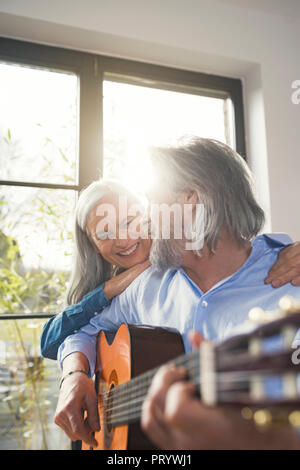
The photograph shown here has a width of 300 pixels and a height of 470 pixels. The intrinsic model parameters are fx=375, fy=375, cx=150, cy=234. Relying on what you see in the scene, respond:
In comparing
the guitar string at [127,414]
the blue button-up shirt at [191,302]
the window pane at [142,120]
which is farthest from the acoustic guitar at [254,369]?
the window pane at [142,120]

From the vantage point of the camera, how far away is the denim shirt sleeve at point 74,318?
52.9 inches

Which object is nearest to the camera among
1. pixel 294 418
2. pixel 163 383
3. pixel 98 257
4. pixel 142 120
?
pixel 294 418

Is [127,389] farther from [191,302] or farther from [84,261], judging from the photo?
[84,261]

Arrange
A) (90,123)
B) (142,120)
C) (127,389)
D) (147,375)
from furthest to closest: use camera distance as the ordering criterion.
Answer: (142,120) < (90,123) < (127,389) < (147,375)

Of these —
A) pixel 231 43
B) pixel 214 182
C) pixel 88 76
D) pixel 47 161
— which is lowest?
pixel 214 182

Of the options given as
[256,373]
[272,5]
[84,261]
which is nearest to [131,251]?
[84,261]

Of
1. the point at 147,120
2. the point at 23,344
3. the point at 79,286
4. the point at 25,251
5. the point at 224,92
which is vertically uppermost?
the point at 224,92

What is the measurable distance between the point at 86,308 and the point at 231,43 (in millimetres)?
1477

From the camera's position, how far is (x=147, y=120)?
74.0 inches

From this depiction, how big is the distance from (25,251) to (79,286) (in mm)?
334

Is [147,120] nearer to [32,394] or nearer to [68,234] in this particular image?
[68,234]

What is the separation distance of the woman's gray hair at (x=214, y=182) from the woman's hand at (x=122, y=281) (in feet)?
0.99

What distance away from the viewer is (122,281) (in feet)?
4.41
